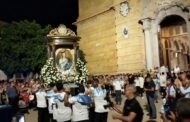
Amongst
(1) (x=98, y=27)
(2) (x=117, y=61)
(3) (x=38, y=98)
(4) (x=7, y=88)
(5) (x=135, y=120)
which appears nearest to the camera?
(5) (x=135, y=120)

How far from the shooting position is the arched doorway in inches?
1016

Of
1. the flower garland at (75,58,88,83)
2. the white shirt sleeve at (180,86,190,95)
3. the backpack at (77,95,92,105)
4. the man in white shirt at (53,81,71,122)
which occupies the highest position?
the flower garland at (75,58,88,83)

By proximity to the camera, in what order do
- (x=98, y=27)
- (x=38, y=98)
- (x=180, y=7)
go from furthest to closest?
(x=98, y=27) < (x=180, y=7) < (x=38, y=98)

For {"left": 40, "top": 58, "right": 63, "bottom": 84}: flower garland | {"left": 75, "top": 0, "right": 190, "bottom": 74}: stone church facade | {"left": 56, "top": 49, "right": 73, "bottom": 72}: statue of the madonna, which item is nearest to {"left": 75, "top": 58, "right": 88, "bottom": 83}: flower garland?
{"left": 56, "top": 49, "right": 73, "bottom": 72}: statue of the madonna

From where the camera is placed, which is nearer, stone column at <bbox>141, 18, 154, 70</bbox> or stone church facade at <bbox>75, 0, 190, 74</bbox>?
stone church facade at <bbox>75, 0, 190, 74</bbox>

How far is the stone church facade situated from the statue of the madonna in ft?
20.3

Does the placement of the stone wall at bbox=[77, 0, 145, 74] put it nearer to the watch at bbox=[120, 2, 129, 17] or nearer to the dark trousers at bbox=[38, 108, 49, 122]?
the watch at bbox=[120, 2, 129, 17]

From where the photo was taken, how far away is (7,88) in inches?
737

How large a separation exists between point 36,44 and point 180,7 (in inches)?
734

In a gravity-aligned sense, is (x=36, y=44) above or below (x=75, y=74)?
above

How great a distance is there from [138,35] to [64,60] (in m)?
7.06

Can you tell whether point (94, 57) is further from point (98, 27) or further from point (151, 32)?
point (151, 32)

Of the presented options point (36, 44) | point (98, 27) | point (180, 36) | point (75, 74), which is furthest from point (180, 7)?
point (36, 44)

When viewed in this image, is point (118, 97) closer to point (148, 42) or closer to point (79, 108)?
point (148, 42)
